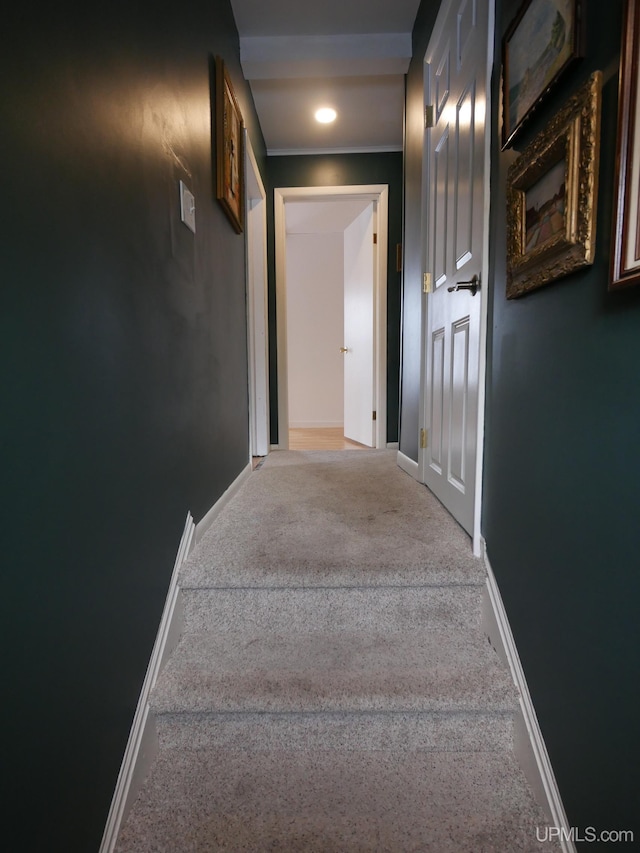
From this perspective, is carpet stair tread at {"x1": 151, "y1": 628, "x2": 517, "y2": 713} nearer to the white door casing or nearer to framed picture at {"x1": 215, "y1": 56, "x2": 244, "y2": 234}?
framed picture at {"x1": 215, "y1": 56, "x2": 244, "y2": 234}

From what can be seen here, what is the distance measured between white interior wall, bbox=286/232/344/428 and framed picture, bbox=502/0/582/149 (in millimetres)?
4804

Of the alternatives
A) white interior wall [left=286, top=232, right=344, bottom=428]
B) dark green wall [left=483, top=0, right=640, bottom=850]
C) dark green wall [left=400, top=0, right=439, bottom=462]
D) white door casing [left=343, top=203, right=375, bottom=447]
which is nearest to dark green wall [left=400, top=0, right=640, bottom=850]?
dark green wall [left=483, top=0, right=640, bottom=850]

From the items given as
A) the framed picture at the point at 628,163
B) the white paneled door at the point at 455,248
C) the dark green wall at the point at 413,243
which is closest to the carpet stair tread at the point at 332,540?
the white paneled door at the point at 455,248

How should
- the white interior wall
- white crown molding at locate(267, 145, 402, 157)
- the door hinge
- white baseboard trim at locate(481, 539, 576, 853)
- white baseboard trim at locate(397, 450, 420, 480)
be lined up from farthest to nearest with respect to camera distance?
the white interior wall, white crown molding at locate(267, 145, 402, 157), white baseboard trim at locate(397, 450, 420, 480), the door hinge, white baseboard trim at locate(481, 539, 576, 853)

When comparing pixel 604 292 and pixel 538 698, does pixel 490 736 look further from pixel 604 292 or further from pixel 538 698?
pixel 604 292

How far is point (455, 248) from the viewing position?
5.91 ft

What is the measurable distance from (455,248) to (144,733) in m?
1.85

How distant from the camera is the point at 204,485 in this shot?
1.72 meters

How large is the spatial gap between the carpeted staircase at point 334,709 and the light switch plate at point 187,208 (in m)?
1.09

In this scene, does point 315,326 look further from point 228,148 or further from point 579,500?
point 579,500

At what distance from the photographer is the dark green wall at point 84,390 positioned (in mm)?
675

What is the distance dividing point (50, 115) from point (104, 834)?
131cm

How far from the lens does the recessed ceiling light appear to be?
3.18 m

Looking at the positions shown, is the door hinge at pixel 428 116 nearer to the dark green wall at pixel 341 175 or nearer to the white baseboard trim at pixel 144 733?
the dark green wall at pixel 341 175
